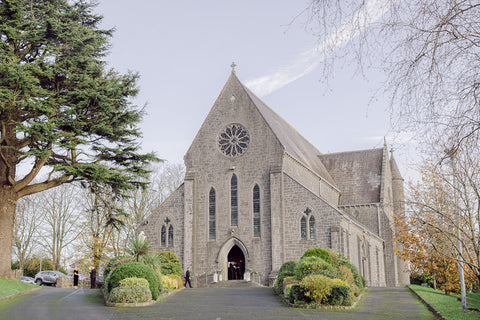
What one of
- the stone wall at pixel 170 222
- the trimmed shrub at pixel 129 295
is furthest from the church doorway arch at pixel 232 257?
the trimmed shrub at pixel 129 295

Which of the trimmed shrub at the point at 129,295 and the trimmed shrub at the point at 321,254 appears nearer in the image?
the trimmed shrub at the point at 129,295

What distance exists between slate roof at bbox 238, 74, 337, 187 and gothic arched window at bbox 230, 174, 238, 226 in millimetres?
4919

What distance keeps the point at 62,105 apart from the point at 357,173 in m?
34.5

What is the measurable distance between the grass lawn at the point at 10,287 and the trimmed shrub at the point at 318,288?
14.0 meters

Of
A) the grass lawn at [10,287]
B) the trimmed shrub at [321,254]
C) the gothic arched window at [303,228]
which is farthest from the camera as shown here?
the gothic arched window at [303,228]

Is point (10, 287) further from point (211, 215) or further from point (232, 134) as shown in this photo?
point (232, 134)

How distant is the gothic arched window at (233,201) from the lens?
38.0 metres

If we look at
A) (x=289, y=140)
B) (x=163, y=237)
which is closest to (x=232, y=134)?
(x=289, y=140)

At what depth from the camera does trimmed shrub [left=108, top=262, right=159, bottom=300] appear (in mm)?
21125

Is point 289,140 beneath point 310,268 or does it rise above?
above

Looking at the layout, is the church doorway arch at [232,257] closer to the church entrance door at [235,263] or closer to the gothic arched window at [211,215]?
the church entrance door at [235,263]

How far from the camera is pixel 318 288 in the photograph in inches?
762

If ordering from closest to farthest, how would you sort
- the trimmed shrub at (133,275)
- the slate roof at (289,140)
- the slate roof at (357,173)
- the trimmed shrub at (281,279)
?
the trimmed shrub at (133,275)
the trimmed shrub at (281,279)
the slate roof at (289,140)
the slate roof at (357,173)

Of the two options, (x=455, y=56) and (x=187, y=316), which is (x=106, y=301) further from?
(x=455, y=56)
